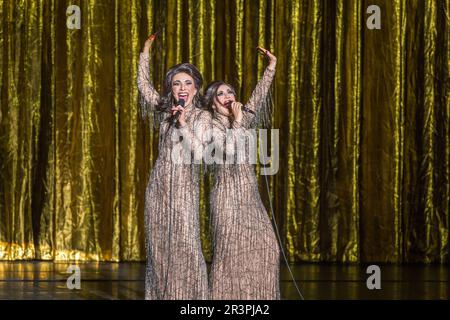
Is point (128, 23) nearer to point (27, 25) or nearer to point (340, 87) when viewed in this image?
point (27, 25)

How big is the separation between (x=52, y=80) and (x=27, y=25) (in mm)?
537

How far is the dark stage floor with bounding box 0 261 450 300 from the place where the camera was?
5344 mm

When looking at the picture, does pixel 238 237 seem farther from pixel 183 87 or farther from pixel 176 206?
pixel 183 87

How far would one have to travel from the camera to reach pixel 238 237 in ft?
14.4

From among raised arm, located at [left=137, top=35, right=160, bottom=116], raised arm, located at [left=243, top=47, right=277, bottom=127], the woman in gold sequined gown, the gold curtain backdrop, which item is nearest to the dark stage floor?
the gold curtain backdrop

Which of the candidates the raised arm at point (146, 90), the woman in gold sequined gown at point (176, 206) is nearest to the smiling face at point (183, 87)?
→ the woman in gold sequined gown at point (176, 206)

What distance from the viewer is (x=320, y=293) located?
17.9 ft

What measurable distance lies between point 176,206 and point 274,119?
340 centimetres

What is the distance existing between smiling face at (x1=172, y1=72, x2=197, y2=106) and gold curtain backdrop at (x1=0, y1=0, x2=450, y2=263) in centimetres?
315

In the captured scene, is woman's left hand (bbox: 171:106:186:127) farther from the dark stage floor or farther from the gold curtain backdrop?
the gold curtain backdrop

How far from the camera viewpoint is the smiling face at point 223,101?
4.42m

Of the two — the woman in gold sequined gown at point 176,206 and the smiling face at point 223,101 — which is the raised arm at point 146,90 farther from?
the smiling face at point 223,101

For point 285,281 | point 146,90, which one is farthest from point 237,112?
point 285,281

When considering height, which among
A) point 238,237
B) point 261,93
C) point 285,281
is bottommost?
point 285,281
